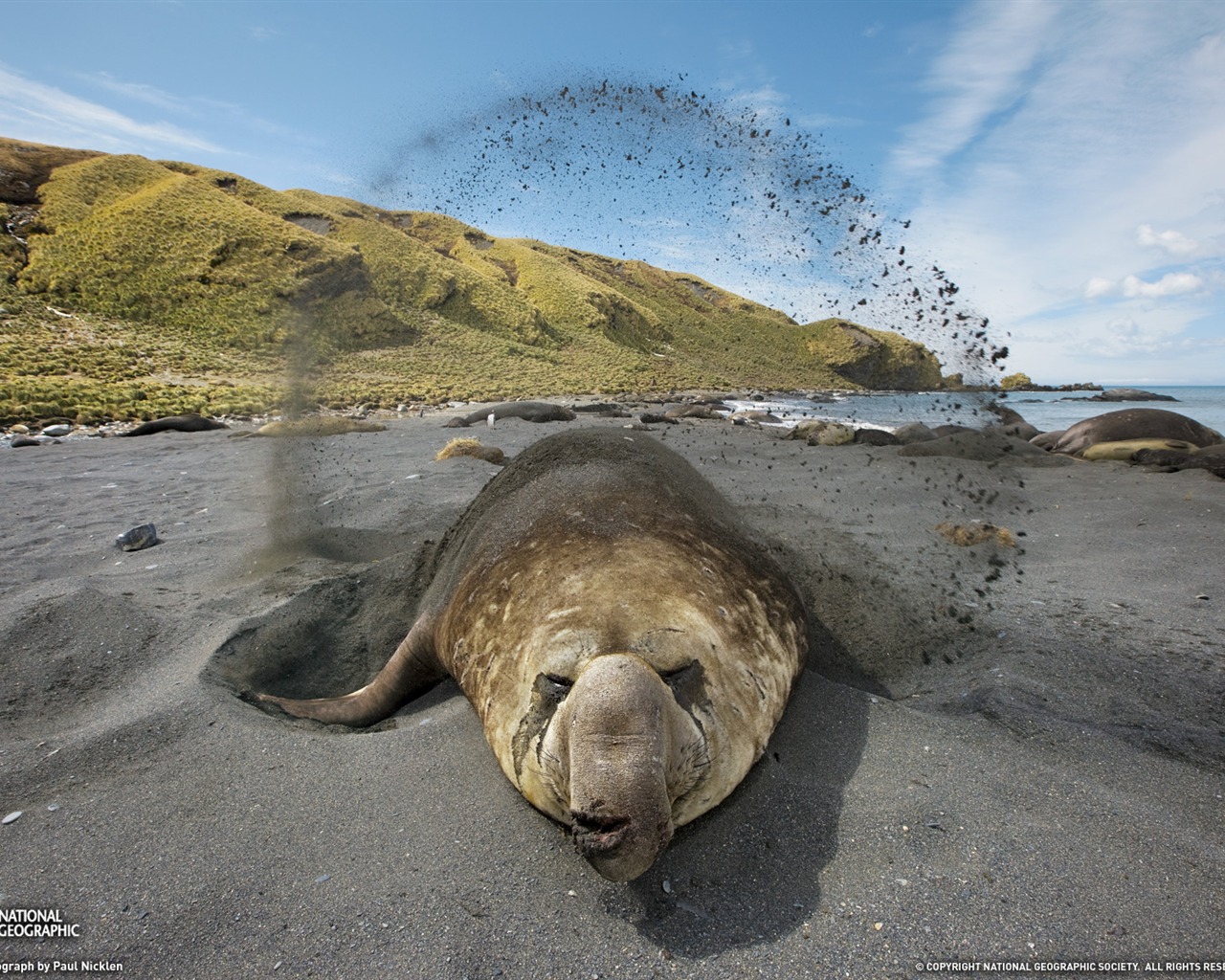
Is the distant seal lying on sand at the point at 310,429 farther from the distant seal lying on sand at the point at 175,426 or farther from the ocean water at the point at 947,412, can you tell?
the ocean water at the point at 947,412

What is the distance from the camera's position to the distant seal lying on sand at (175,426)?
15.0m

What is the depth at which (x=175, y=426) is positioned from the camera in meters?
15.8

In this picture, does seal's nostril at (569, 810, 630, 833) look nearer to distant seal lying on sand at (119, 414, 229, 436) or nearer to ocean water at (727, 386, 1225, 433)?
ocean water at (727, 386, 1225, 433)

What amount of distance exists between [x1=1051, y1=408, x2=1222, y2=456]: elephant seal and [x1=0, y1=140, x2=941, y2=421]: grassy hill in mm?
14889

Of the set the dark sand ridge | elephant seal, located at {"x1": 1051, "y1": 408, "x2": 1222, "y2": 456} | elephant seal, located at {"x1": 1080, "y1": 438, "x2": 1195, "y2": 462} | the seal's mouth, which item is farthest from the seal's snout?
elephant seal, located at {"x1": 1051, "y1": 408, "x2": 1222, "y2": 456}

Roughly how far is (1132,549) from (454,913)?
629 centimetres

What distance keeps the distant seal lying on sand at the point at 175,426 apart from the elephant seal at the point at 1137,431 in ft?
65.7

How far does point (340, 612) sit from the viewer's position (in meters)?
4.50

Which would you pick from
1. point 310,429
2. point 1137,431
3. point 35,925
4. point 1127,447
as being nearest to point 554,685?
point 35,925

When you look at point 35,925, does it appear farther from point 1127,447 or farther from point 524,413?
point 524,413

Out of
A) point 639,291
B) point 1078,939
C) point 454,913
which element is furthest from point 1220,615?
point 639,291

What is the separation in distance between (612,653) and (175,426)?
17.8 meters

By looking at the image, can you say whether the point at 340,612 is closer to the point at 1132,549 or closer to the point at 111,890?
the point at 111,890

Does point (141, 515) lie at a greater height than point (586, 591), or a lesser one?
lesser
